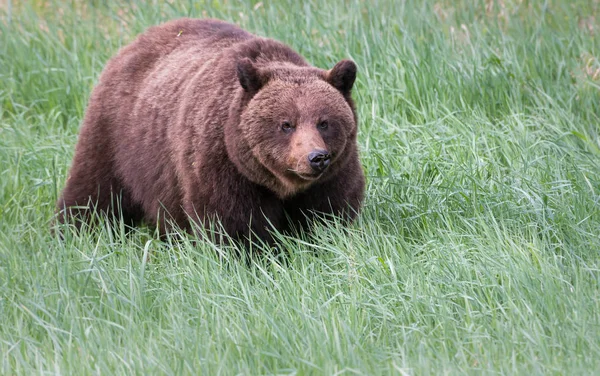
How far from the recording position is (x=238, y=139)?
555cm

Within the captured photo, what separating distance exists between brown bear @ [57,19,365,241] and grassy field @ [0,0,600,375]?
247 mm

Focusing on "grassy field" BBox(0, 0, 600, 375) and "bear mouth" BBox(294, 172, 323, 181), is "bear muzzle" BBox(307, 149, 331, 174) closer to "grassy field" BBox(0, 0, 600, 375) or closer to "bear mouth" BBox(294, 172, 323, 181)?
"bear mouth" BBox(294, 172, 323, 181)

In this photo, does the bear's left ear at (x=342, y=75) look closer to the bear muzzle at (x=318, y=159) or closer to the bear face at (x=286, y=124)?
the bear face at (x=286, y=124)

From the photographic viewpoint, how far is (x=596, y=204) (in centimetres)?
571

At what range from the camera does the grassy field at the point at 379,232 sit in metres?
4.18

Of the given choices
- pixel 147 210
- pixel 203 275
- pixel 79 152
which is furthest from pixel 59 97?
pixel 203 275

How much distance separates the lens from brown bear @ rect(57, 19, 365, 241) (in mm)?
5527

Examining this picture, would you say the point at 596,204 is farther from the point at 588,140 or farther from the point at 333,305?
the point at 333,305

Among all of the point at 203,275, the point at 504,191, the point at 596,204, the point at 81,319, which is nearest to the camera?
the point at 81,319

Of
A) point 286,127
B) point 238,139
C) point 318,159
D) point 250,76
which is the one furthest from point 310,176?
point 250,76

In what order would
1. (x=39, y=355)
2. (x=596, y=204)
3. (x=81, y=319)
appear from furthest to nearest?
(x=596, y=204)
(x=81, y=319)
(x=39, y=355)

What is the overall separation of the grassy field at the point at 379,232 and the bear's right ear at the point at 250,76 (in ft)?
3.24

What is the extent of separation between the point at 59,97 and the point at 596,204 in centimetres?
509

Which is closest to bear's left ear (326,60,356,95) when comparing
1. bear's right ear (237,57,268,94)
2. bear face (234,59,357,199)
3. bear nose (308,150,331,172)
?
bear face (234,59,357,199)
